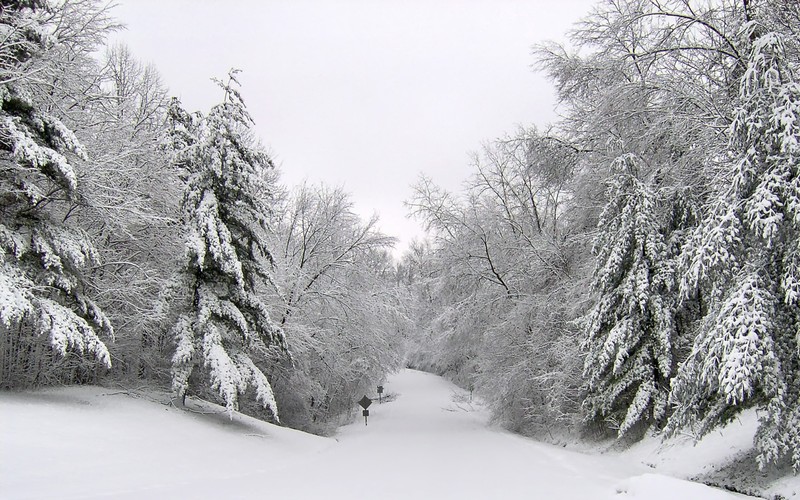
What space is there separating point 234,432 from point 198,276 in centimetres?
383

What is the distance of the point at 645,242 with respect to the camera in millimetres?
12148

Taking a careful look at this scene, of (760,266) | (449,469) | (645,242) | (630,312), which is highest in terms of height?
(645,242)

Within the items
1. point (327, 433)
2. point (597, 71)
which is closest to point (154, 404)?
point (327, 433)

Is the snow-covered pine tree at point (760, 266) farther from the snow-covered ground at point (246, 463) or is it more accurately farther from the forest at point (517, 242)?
the snow-covered ground at point (246, 463)

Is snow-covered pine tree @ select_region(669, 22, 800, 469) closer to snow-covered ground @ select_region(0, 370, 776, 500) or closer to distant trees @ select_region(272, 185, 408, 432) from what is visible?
snow-covered ground @ select_region(0, 370, 776, 500)

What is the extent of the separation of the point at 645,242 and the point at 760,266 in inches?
197

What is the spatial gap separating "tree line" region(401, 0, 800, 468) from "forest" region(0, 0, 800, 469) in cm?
6

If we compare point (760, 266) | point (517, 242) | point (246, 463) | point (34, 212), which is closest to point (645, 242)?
point (760, 266)

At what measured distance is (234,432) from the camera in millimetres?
12312

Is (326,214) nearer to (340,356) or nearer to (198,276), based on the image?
(340,356)

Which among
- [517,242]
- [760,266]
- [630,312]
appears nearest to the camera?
[760,266]

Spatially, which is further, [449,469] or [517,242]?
[517,242]

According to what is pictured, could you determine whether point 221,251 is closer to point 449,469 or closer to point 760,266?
point 449,469

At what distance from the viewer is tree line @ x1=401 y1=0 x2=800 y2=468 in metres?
6.91
